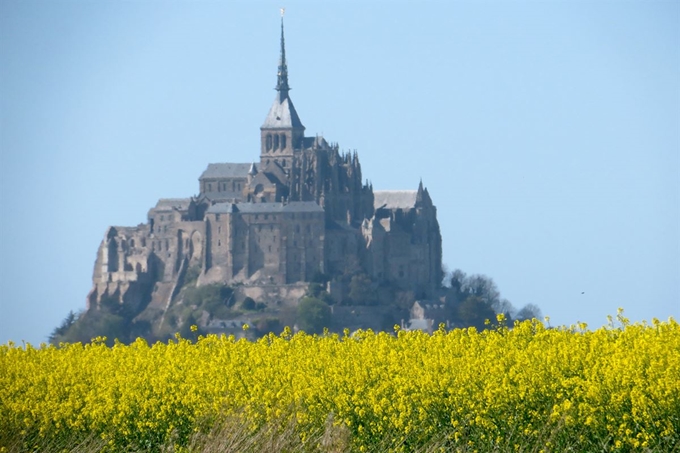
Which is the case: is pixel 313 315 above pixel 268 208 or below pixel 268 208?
below

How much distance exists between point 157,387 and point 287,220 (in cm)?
9873

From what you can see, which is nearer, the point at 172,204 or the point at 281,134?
the point at 172,204

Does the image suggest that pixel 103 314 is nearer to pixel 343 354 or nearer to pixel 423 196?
pixel 423 196

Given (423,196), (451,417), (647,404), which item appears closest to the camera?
(647,404)

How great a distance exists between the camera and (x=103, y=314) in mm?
124000

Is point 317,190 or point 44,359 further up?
point 317,190

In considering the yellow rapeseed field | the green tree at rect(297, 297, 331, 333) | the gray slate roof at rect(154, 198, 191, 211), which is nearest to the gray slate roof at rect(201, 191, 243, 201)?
the gray slate roof at rect(154, 198, 191, 211)

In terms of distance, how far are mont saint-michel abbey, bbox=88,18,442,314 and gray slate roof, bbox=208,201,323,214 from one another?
0.08 m

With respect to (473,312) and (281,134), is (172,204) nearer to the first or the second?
(281,134)

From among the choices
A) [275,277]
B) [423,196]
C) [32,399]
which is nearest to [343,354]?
[32,399]

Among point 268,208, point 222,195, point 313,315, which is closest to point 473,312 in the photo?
point 313,315

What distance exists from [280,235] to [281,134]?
19295 mm

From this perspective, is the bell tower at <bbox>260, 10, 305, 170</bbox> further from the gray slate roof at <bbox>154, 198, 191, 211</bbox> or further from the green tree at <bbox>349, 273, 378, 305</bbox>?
the green tree at <bbox>349, 273, 378, 305</bbox>

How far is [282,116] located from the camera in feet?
467
